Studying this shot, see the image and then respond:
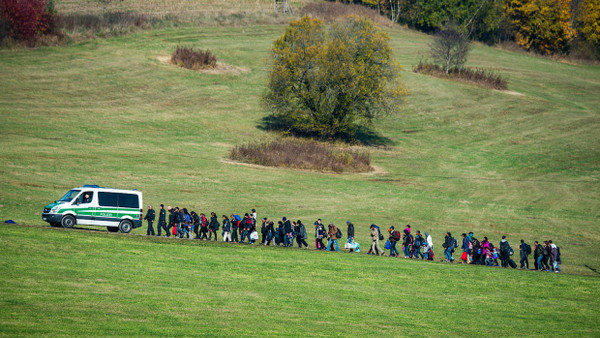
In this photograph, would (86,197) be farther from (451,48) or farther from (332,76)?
(451,48)

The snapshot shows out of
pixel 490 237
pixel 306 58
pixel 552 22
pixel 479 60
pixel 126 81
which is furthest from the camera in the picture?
pixel 552 22

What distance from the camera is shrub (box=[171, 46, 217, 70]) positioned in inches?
2995

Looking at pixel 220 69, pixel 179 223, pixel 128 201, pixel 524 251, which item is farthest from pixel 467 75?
pixel 128 201

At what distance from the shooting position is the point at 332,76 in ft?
197

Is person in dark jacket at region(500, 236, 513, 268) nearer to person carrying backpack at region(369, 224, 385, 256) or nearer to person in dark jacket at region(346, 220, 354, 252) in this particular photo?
person carrying backpack at region(369, 224, 385, 256)

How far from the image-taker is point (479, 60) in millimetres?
100562

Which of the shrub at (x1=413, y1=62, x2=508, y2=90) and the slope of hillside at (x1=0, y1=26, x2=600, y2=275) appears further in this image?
the shrub at (x1=413, y1=62, x2=508, y2=90)

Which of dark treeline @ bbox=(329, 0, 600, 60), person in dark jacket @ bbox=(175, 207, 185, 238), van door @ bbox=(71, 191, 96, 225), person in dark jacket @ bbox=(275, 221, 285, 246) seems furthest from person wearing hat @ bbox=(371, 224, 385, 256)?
dark treeline @ bbox=(329, 0, 600, 60)

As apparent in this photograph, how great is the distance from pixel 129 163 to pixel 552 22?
316 feet

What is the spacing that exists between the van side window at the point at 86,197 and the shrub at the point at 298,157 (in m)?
23.6

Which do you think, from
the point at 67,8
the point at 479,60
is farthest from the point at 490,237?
the point at 67,8

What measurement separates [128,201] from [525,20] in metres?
108

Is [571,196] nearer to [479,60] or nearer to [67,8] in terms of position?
[479,60]

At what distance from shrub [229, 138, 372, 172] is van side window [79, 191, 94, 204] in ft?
77.4
